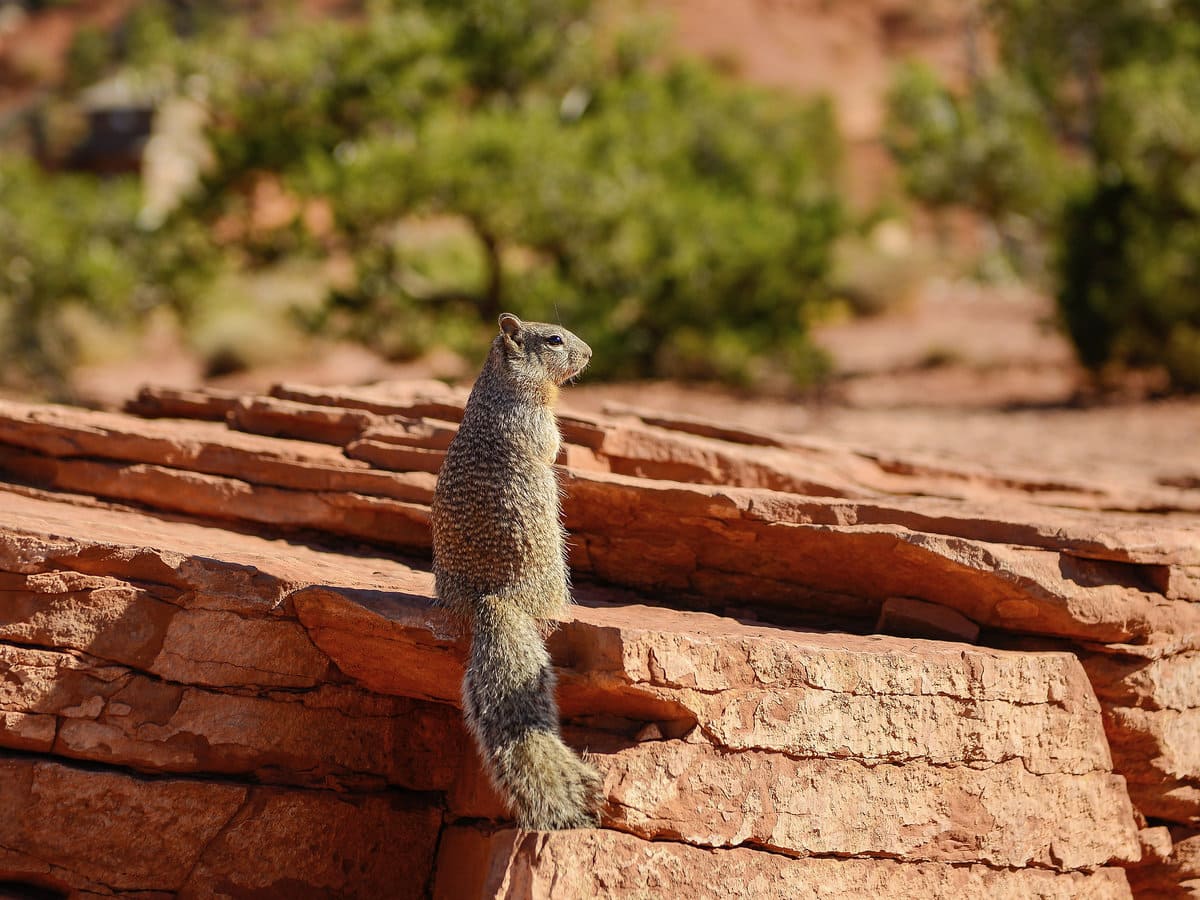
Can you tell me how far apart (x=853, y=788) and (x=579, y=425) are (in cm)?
305

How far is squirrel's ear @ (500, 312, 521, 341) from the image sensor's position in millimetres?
6238

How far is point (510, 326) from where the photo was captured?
631 centimetres

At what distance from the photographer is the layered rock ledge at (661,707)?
543 centimetres

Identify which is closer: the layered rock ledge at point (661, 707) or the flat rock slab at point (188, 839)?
the layered rock ledge at point (661, 707)

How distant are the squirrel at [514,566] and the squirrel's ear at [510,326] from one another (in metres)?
0.01


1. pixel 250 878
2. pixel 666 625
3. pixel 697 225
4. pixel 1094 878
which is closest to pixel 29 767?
pixel 250 878

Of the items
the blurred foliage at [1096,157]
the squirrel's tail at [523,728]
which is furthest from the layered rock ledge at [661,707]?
the blurred foliage at [1096,157]

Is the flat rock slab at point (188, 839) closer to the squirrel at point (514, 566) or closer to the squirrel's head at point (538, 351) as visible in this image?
the squirrel at point (514, 566)

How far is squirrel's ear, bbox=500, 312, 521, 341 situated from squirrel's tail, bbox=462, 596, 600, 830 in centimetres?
155

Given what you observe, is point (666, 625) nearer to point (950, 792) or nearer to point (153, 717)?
point (950, 792)

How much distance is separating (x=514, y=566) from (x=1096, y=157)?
1850 cm

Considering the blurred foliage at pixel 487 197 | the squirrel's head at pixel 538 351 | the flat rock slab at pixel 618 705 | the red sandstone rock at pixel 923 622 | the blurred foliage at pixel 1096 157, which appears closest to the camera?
the flat rock slab at pixel 618 705

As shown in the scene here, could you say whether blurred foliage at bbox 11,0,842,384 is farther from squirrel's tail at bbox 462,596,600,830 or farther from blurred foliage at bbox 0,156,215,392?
squirrel's tail at bbox 462,596,600,830

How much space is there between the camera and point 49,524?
6520mm
